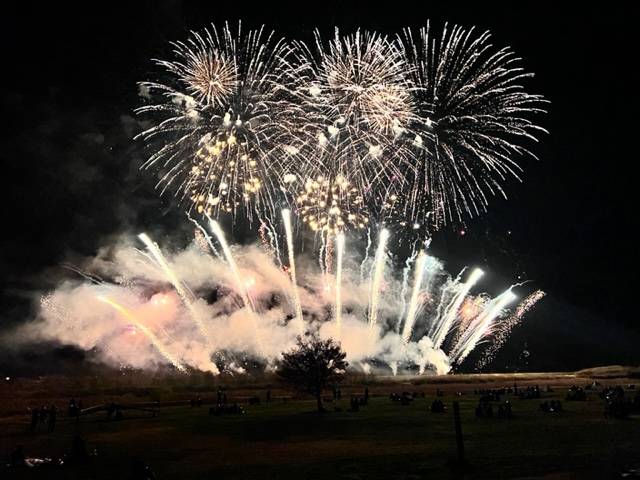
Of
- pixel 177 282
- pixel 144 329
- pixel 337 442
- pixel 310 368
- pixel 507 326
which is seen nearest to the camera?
pixel 337 442

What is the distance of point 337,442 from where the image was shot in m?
27.2

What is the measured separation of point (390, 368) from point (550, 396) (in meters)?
37.8

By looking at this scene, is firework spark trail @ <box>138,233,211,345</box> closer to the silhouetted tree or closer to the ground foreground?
the ground foreground

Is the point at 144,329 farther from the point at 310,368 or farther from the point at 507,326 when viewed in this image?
the point at 507,326

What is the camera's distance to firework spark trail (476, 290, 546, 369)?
→ 391ft

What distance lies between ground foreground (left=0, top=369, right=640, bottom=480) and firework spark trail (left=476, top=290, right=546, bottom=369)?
69842mm

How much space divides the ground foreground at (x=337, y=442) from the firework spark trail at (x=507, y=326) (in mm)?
69842

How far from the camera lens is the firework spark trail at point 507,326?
4697 inches

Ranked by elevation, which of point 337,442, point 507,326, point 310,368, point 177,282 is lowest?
point 337,442

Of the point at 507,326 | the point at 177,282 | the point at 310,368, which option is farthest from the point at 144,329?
the point at 507,326

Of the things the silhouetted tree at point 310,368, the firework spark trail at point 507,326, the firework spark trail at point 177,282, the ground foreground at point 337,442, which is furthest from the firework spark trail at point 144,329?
the firework spark trail at point 507,326

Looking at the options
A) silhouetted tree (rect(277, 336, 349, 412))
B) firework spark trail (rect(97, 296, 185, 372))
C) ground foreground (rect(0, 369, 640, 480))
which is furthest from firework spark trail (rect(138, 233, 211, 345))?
Answer: silhouetted tree (rect(277, 336, 349, 412))

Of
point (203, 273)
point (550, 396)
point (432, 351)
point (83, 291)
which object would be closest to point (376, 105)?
point (550, 396)

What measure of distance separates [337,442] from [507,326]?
339ft
